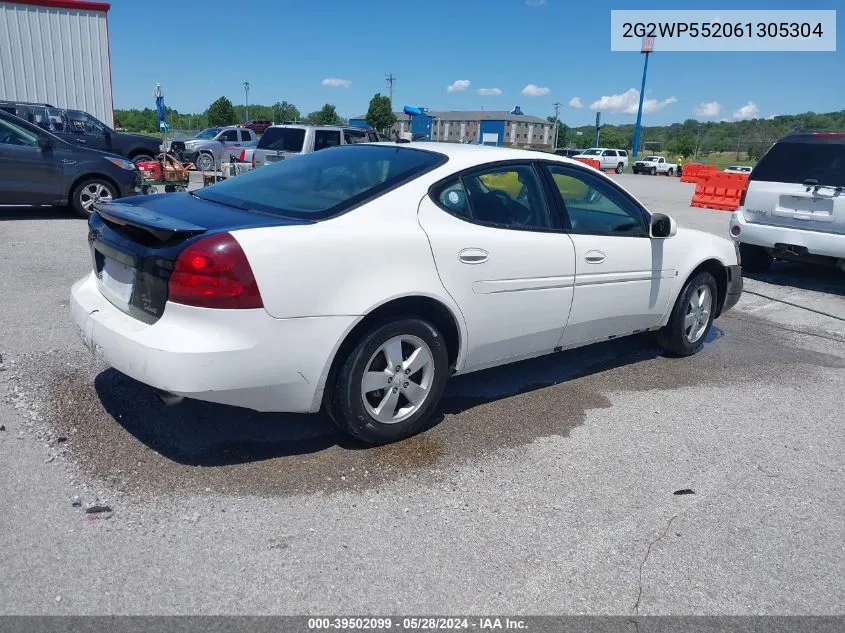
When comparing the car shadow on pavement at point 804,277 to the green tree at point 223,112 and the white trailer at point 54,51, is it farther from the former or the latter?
the green tree at point 223,112

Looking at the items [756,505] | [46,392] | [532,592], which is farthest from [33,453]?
[756,505]

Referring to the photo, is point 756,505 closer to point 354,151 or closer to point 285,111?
point 354,151

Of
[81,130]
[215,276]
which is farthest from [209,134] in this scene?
[215,276]

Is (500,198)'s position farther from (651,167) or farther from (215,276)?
(651,167)

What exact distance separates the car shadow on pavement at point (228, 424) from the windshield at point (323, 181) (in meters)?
1.20

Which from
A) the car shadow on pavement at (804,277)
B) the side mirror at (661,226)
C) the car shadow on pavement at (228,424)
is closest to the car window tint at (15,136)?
the car shadow on pavement at (228,424)

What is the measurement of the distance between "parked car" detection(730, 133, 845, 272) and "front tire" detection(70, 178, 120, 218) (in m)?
9.00

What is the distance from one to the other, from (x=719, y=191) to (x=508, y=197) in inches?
705

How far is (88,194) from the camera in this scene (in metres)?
10.3

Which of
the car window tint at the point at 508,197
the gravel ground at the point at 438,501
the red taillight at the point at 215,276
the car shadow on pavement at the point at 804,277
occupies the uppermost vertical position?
the car window tint at the point at 508,197

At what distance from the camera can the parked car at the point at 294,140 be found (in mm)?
14422

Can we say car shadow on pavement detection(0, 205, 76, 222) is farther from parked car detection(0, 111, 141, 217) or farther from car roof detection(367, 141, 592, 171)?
car roof detection(367, 141, 592, 171)

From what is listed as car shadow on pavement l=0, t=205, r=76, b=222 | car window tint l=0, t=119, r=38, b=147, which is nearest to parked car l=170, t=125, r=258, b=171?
car shadow on pavement l=0, t=205, r=76, b=222

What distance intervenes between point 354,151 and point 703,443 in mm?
2777
